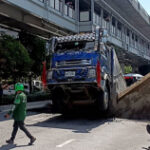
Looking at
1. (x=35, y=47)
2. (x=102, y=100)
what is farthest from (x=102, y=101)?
(x=35, y=47)

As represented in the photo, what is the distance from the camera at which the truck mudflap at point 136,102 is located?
11333 millimetres

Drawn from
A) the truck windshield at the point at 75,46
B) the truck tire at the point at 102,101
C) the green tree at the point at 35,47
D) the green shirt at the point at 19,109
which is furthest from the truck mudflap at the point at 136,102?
the green tree at the point at 35,47

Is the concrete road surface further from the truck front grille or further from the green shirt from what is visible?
the truck front grille

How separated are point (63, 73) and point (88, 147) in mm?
4332

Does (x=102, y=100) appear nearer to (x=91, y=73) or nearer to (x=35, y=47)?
(x=91, y=73)

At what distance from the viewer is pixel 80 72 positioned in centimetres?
1031

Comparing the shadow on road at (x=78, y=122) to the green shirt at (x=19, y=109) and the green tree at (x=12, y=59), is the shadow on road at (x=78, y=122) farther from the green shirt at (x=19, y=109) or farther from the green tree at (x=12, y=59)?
the green tree at (x=12, y=59)

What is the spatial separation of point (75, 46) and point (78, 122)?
Result: 3136mm

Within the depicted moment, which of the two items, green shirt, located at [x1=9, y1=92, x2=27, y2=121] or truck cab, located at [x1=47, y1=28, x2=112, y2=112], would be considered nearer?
green shirt, located at [x1=9, y1=92, x2=27, y2=121]

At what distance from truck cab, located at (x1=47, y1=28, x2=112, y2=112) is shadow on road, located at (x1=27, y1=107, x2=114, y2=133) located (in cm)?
55

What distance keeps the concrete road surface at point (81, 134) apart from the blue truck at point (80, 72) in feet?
2.83

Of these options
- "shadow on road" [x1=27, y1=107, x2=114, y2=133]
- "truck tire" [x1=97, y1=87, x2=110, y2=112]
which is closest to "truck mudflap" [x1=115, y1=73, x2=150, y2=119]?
"shadow on road" [x1=27, y1=107, x2=114, y2=133]

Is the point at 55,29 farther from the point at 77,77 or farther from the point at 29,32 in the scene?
the point at 77,77

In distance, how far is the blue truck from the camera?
10.3 meters
